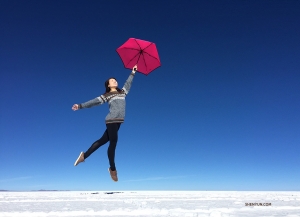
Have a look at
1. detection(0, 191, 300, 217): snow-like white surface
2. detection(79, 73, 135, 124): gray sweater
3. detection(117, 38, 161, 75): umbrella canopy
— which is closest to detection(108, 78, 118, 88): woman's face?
detection(79, 73, 135, 124): gray sweater

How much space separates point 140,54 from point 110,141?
1.15m

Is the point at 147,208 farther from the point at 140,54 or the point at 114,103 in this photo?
the point at 140,54

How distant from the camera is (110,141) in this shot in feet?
11.7

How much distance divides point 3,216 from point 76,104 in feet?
47.1

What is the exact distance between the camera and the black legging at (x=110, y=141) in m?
3.50

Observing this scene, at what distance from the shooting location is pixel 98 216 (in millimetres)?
13922

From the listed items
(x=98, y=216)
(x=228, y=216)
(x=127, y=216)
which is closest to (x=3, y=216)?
(x=98, y=216)

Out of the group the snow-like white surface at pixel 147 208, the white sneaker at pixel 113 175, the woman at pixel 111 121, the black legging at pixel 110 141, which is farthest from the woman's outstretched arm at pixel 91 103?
the snow-like white surface at pixel 147 208

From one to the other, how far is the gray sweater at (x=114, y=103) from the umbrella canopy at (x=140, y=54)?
1.08 ft

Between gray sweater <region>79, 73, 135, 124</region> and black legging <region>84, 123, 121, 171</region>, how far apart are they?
0.08 m

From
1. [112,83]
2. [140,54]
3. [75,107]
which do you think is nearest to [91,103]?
[75,107]

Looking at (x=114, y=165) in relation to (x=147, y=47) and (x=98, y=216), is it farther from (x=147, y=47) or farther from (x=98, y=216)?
(x=98, y=216)

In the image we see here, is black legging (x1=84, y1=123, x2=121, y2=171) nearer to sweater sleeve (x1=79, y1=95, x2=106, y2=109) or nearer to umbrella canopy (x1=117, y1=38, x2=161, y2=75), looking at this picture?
sweater sleeve (x1=79, y1=95, x2=106, y2=109)

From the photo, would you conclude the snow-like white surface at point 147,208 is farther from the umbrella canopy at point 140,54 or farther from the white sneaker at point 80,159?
the umbrella canopy at point 140,54
